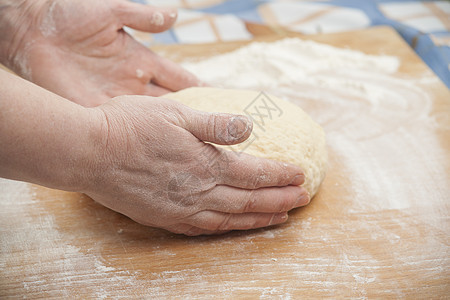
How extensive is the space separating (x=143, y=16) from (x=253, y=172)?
0.89m

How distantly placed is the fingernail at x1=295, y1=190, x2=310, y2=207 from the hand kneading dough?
6 cm

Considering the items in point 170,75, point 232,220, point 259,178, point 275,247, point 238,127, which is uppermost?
point 238,127

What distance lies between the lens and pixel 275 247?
1.46m

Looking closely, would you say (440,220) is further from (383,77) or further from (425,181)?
(383,77)

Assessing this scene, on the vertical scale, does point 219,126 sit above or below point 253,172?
above

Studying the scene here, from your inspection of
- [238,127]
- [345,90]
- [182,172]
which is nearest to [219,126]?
[238,127]

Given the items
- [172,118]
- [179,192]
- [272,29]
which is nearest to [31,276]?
[179,192]

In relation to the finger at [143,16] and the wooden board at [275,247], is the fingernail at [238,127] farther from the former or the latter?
the finger at [143,16]

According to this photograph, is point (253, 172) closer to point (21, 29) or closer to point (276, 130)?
point (276, 130)

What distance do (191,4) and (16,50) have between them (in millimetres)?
1671

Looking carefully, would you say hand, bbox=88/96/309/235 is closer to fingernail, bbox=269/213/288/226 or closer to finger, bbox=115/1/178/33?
fingernail, bbox=269/213/288/226

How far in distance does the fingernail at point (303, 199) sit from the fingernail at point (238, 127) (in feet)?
1.18

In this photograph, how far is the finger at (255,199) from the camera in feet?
4.54

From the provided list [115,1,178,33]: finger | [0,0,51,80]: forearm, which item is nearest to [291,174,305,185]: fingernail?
[115,1,178,33]: finger
